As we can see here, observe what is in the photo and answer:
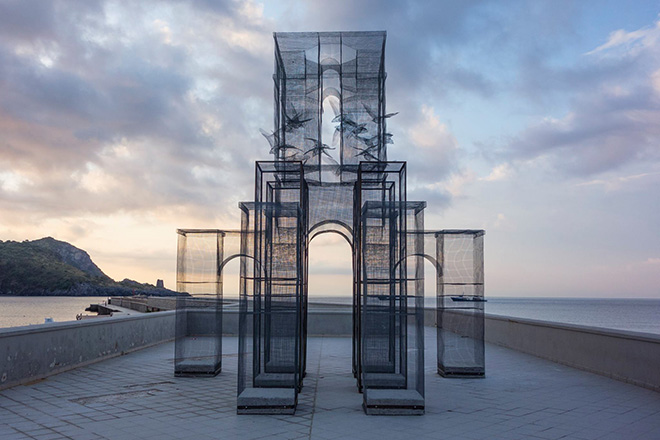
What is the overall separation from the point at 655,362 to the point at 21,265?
121m

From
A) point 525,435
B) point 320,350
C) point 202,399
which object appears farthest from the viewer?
point 320,350

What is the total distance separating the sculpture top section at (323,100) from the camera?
10516mm

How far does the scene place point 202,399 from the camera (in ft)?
28.0

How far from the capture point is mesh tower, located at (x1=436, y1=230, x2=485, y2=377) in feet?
35.7

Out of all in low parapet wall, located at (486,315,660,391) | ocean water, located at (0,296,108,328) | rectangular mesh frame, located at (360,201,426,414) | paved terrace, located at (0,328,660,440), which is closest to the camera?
paved terrace, located at (0,328,660,440)

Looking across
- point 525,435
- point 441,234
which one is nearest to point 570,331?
point 441,234

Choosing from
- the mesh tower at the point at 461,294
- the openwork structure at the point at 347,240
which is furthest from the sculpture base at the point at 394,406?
the mesh tower at the point at 461,294

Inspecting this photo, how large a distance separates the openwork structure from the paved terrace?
0.47m

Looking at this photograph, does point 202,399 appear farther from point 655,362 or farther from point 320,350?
point 655,362

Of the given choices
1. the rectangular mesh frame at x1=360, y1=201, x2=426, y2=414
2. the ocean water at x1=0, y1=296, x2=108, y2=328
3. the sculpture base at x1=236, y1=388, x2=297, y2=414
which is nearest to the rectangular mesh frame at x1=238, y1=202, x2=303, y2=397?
the sculpture base at x1=236, y1=388, x2=297, y2=414

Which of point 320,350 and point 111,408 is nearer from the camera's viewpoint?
point 111,408

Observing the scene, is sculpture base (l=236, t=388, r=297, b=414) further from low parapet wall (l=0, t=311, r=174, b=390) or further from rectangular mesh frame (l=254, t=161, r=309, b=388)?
low parapet wall (l=0, t=311, r=174, b=390)

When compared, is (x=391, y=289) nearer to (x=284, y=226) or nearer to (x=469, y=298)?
(x=284, y=226)

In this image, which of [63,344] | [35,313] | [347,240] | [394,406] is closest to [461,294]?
[347,240]
